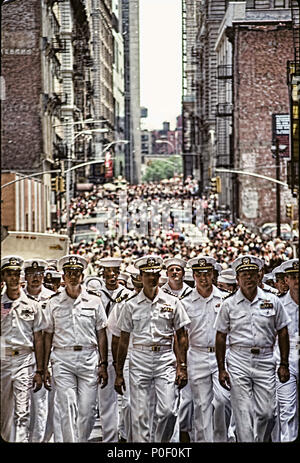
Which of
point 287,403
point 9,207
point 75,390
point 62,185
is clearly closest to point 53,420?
point 75,390

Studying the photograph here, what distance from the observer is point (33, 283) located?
1067 centimetres

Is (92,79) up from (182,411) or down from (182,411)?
up

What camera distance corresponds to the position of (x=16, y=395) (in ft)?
30.8

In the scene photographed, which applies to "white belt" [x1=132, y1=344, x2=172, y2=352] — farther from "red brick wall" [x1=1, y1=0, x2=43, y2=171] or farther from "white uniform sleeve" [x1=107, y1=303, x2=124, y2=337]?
"red brick wall" [x1=1, y1=0, x2=43, y2=171]

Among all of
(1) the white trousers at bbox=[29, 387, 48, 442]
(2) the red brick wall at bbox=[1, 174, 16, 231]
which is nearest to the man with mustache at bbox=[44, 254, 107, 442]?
(1) the white trousers at bbox=[29, 387, 48, 442]

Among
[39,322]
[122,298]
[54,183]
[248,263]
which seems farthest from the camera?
[54,183]

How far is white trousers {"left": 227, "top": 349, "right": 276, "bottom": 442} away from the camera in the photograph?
9.12 metres

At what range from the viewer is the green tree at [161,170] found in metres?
11.8

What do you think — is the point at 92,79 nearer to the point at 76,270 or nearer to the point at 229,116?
the point at 229,116

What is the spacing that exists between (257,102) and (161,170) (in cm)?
370

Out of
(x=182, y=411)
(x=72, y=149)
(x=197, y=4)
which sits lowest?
(x=182, y=411)

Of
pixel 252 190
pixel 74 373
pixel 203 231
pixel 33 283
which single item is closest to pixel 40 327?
pixel 74 373

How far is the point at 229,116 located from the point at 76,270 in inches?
183

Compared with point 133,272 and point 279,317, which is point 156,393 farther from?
point 133,272
